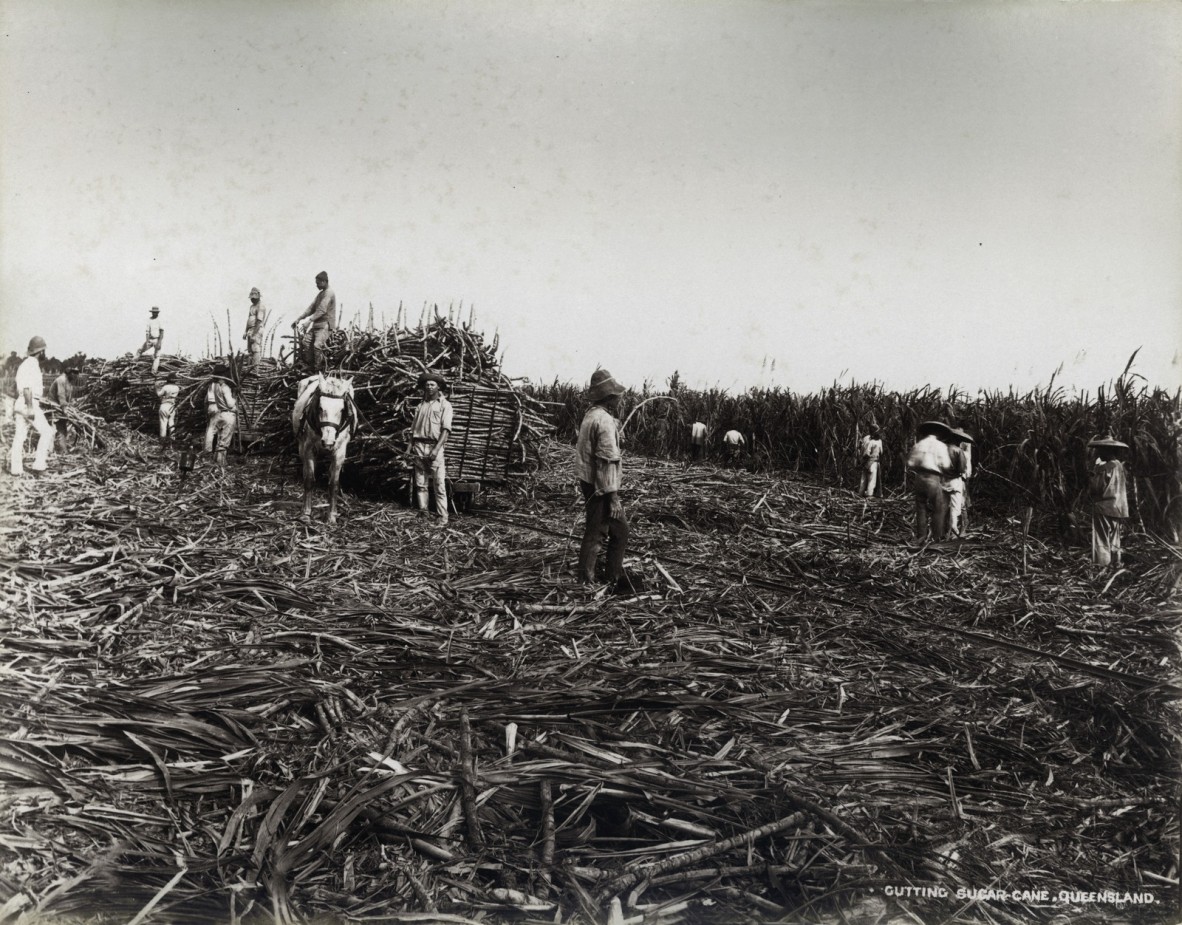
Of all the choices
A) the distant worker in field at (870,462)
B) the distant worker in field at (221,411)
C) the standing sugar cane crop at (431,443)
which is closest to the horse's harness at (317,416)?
the standing sugar cane crop at (431,443)

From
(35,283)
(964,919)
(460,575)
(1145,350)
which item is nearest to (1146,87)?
(1145,350)

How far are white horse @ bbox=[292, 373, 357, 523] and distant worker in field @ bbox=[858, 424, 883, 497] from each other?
7.70 metres

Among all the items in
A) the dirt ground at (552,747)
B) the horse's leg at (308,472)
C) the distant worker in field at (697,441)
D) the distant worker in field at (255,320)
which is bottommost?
the dirt ground at (552,747)

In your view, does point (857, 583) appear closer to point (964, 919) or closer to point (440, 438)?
point (964, 919)

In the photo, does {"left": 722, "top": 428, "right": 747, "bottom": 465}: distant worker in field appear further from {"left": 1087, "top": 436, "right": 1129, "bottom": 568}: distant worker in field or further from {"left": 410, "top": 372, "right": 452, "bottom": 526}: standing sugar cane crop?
{"left": 1087, "top": 436, "right": 1129, "bottom": 568}: distant worker in field

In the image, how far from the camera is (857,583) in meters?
5.92

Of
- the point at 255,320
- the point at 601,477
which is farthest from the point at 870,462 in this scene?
the point at 255,320

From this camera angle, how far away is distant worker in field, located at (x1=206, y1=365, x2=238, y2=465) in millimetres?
9148

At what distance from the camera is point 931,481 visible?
7691 mm

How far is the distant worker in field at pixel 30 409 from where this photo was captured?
4.30 meters

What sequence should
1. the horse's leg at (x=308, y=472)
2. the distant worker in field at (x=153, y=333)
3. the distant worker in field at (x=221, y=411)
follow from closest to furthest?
1. the distant worker in field at (x=153, y=333)
2. the horse's leg at (x=308, y=472)
3. the distant worker in field at (x=221, y=411)

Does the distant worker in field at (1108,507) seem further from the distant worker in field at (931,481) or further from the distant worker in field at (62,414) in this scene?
the distant worker in field at (62,414)

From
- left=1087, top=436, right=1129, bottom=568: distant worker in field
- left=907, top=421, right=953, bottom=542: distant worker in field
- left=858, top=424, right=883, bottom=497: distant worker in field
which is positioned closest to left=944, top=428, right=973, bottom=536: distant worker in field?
left=907, top=421, right=953, bottom=542: distant worker in field

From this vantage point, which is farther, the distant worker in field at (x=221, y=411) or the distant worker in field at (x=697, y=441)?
the distant worker in field at (x=697, y=441)
